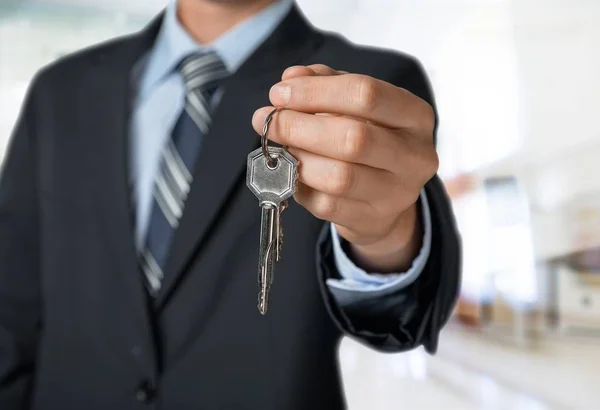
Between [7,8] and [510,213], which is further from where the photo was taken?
[7,8]

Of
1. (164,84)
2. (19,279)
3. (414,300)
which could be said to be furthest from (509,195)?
(19,279)

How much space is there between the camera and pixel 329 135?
0.33 metres

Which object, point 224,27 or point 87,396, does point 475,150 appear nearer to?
point 224,27

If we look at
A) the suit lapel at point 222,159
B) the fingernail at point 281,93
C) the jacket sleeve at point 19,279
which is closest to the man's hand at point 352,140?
the fingernail at point 281,93

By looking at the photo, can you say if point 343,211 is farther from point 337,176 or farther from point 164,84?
point 164,84

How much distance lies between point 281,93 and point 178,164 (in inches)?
12.5

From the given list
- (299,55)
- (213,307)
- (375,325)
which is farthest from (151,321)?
(299,55)

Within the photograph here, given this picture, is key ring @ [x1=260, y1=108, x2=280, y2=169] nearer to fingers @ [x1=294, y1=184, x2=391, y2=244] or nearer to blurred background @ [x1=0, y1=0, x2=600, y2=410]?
fingers @ [x1=294, y1=184, x2=391, y2=244]

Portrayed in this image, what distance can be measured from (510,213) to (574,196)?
0.24ft

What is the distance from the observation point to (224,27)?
0.69m

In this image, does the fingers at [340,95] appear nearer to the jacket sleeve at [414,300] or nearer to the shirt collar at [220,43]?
the jacket sleeve at [414,300]

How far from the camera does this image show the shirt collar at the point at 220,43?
0.65 m

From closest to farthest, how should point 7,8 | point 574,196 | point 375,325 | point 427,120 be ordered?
1. point 427,120
2. point 375,325
3. point 574,196
4. point 7,8

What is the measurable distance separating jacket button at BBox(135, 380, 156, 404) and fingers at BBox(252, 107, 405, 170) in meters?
0.36
